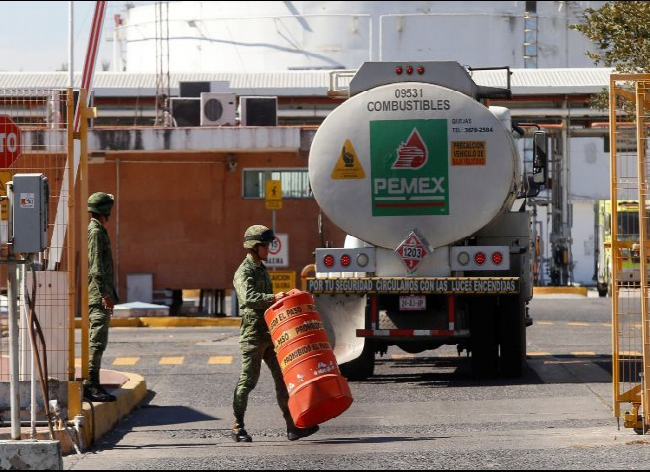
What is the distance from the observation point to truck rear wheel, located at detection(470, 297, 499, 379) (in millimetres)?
15531

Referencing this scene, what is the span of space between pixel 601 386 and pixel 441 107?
138 inches

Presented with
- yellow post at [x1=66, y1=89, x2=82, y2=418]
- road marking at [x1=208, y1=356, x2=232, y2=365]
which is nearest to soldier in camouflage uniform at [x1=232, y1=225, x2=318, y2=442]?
yellow post at [x1=66, y1=89, x2=82, y2=418]

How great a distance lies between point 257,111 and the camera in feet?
99.9

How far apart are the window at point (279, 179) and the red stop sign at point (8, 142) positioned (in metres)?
18.9

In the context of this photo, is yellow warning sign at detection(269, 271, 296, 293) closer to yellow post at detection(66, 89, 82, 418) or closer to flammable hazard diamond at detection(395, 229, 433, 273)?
flammable hazard diamond at detection(395, 229, 433, 273)

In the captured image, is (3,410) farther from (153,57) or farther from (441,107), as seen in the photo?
(153,57)

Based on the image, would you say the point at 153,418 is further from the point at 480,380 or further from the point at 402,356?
the point at 402,356

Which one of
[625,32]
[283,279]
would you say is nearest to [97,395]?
[625,32]

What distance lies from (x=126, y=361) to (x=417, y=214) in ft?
17.1

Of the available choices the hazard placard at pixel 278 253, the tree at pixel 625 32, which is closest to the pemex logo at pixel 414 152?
the tree at pixel 625 32

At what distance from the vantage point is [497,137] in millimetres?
15219

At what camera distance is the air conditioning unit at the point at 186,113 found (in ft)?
103

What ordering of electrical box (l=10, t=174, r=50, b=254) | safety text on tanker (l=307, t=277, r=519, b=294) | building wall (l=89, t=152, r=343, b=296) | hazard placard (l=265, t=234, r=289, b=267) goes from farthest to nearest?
building wall (l=89, t=152, r=343, b=296), hazard placard (l=265, t=234, r=289, b=267), safety text on tanker (l=307, t=277, r=519, b=294), electrical box (l=10, t=174, r=50, b=254)

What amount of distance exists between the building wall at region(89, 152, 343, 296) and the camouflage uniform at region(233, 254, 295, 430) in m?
17.9
